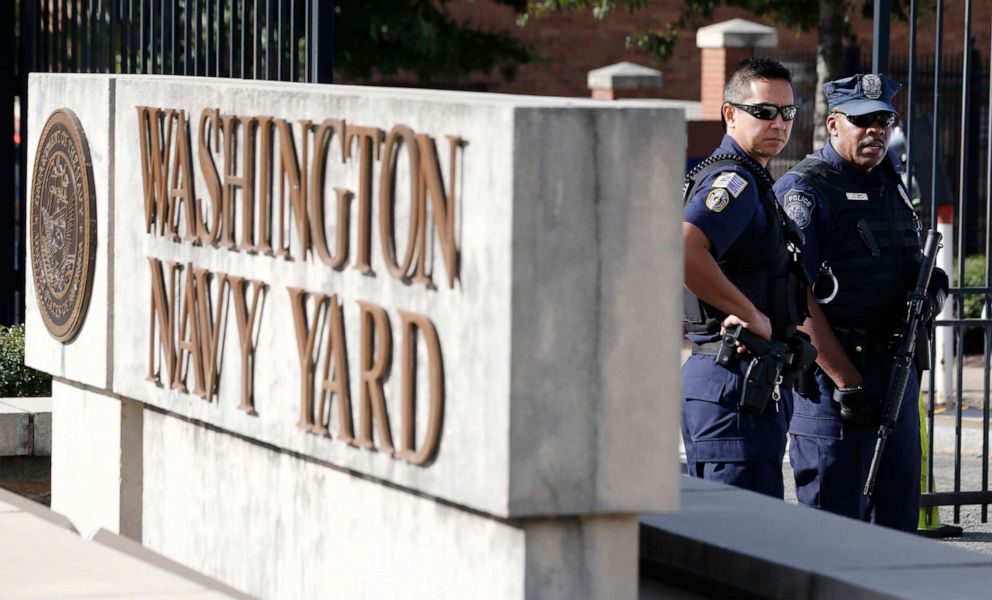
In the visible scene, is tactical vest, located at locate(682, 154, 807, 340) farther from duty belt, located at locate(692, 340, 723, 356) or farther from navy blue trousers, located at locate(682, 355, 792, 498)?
navy blue trousers, located at locate(682, 355, 792, 498)

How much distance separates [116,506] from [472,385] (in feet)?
7.26

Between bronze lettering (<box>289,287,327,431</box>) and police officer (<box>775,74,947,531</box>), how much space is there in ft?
7.10

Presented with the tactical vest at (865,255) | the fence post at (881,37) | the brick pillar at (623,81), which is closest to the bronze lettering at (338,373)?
the tactical vest at (865,255)

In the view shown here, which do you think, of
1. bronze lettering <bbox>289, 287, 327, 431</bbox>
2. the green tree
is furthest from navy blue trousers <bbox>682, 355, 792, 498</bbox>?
the green tree

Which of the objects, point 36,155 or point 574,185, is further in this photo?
point 36,155

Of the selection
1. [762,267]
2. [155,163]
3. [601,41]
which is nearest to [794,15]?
[601,41]

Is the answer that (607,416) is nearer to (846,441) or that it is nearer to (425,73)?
(846,441)

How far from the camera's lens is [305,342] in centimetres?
436

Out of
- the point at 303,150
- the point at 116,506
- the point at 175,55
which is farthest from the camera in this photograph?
the point at 175,55

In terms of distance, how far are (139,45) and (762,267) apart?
10.7ft

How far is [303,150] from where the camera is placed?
436 cm

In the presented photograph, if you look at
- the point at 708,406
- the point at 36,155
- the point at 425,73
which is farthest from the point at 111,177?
the point at 425,73

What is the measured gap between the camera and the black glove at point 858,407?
6047 mm

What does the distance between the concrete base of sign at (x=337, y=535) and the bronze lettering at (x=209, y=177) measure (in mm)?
540
